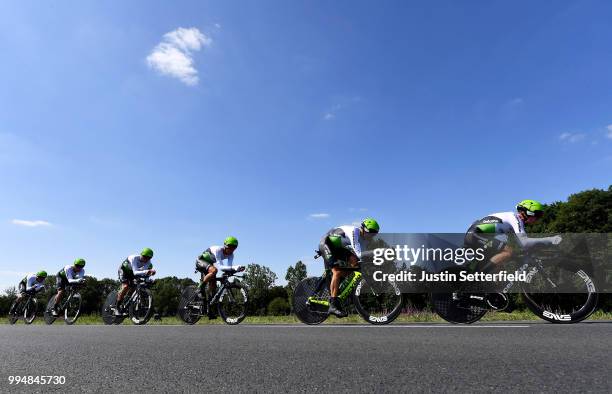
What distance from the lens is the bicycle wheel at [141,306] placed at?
13102 mm

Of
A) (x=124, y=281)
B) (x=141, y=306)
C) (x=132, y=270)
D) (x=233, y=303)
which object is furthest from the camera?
(x=124, y=281)

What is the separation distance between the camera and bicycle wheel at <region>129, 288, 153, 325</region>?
13.1 metres

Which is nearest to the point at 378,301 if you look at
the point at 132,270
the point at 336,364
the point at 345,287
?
the point at 345,287

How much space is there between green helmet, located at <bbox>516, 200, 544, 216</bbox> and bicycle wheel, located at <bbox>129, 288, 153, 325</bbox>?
10464 mm

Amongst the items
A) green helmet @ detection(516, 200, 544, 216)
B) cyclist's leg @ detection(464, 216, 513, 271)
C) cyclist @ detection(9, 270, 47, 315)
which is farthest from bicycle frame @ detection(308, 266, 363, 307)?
cyclist @ detection(9, 270, 47, 315)

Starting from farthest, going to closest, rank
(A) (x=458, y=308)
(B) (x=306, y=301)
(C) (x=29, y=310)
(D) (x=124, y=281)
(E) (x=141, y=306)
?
(C) (x=29, y=310) → (D) (x=124, y=281) → (E) (x=141, y=306) → (B) (x=306, y=301) → (A) (x=458, y=308)

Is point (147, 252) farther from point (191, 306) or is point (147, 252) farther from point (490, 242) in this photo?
point (490, 242)

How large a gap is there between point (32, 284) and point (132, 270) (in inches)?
368

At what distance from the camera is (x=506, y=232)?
25.3 feet

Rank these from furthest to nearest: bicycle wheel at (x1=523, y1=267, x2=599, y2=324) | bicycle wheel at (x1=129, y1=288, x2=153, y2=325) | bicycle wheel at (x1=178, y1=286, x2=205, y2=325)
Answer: bicycle wheel at (x1=129, y1=288, x2=153, y2=325) < bicycle wheel at (x1=178, y1=286, x2=205, y2=325) < bicycle wheel at (x1=523, y1=267, x2=599, y2=324)

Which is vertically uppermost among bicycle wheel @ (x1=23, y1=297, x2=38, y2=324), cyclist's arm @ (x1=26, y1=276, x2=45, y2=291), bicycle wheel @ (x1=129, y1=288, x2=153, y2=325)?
cyclist's arm @ (x1=26, y1=276, x2=45, y2=291)

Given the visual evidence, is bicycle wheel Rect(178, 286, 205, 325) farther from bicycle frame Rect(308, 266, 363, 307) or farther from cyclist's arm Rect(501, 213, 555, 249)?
cyclist's arm Rect(501, 213, 555, 249)

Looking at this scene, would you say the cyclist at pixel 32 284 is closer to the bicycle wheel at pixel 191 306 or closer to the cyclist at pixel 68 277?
the cyclist at pixel 68 277

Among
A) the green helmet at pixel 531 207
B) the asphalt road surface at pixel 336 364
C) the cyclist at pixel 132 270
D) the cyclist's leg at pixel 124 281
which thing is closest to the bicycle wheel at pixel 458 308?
the green helmet at pixel 531 207
